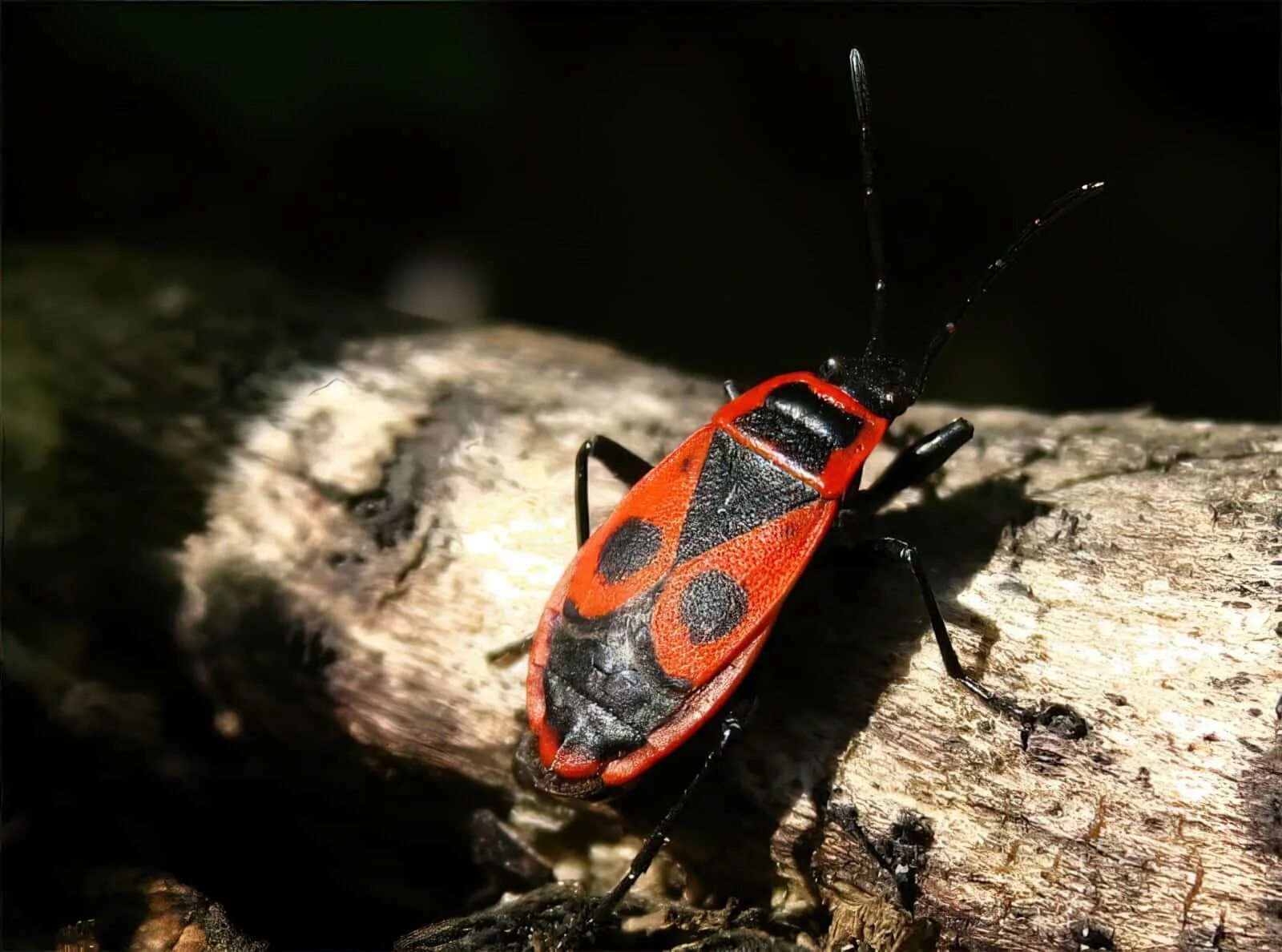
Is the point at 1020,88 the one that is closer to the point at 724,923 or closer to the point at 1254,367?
the point at 1254,367

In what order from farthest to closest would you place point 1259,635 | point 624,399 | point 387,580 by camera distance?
point 624,399 → point 387,580 → point 1259,635

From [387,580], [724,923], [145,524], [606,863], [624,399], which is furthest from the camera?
[624,399]

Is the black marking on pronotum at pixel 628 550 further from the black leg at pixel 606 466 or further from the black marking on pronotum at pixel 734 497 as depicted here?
the black leg at pixel 606 466

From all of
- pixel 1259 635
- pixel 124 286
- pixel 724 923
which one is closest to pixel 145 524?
pixel 124 286

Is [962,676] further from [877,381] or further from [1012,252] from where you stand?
[1012,252]

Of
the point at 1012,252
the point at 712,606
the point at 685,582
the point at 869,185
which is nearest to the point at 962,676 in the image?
the point at 712,606

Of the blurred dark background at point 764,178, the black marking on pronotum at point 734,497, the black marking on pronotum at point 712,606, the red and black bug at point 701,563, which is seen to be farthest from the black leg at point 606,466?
the blurred dark background at point 764,178
